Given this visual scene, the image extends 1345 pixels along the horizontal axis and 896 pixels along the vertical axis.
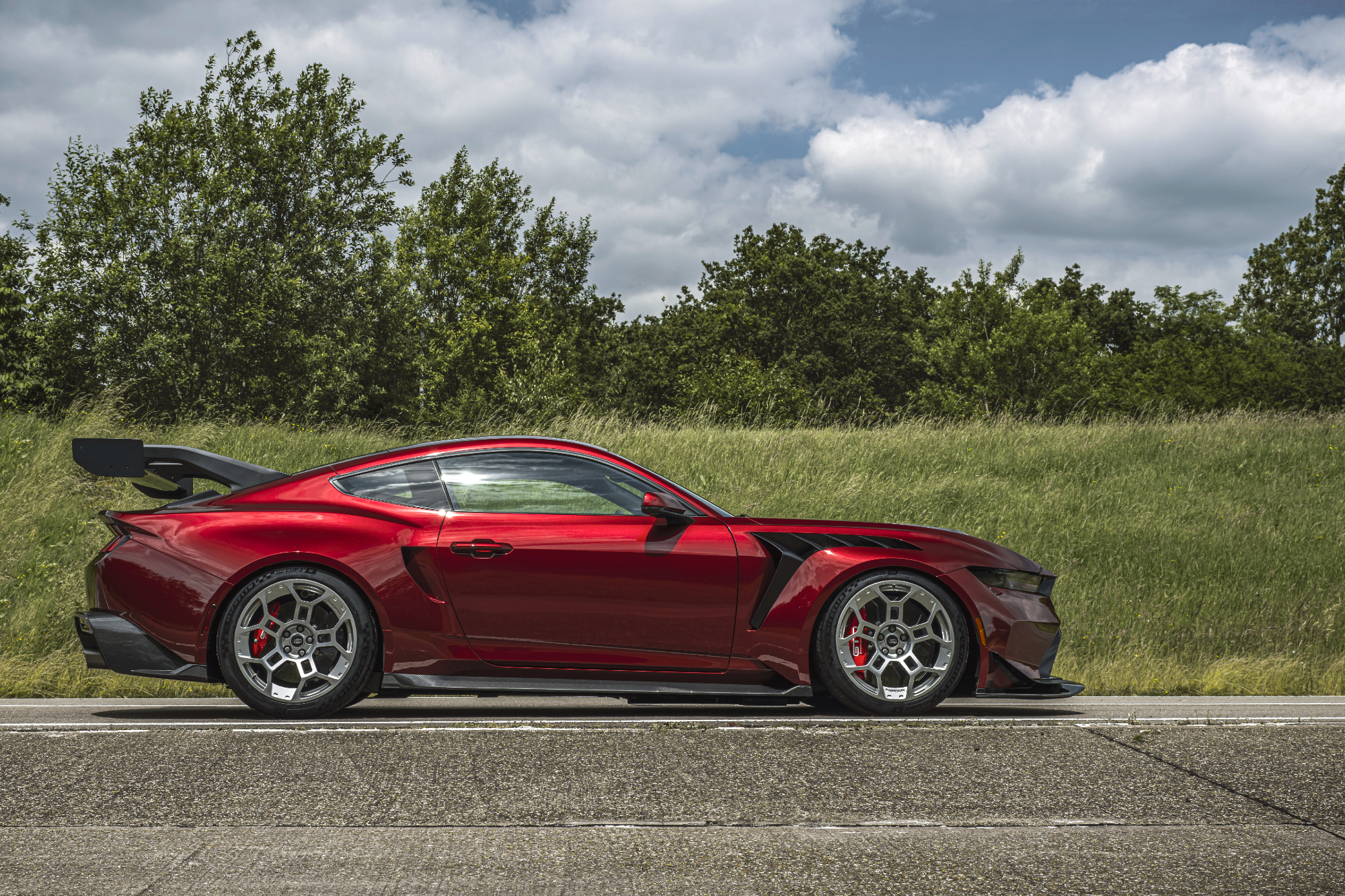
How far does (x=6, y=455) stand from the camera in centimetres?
1339

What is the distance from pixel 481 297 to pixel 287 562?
3930 centimetres

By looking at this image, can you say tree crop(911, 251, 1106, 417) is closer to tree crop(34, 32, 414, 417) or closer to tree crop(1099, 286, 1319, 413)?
tree crop(1099, 286, 1319, 413)

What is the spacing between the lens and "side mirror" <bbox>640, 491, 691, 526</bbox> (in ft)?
17.7

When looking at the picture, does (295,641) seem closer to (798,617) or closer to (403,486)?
(403,486)

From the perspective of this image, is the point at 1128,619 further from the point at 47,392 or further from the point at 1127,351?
the point at 1127,351

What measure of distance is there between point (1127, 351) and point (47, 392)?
61.5 meters

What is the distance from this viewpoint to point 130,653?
541 cm

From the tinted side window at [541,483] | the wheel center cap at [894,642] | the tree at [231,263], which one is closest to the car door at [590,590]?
the tinted side window at [541,483]

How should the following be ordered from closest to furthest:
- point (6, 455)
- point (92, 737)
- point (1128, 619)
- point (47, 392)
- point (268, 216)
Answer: point (92, 737), point (1128, 619), point (6, 455), point (47, 392), point (268, 216)

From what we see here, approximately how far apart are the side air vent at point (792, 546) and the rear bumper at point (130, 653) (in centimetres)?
276

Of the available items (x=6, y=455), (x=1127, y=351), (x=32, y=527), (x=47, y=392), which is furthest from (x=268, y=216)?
(x=1127, y=351)

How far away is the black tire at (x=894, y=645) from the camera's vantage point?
5.48 m

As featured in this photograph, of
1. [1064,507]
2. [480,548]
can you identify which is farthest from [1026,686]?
[1064,507]

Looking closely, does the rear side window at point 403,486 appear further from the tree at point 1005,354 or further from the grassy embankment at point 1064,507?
the tree at point 1005,354
